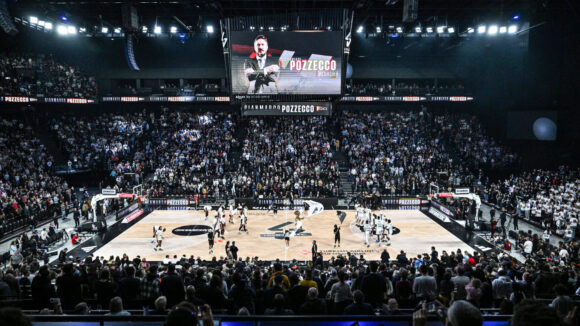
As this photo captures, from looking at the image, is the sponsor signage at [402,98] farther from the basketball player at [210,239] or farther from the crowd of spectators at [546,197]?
the basketball player at [210,239]

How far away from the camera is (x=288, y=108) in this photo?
23891 millimetres

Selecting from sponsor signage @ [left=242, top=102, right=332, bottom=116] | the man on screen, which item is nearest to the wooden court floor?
sponsor signage @ [left=242, top=102, right=332, bottom=116]

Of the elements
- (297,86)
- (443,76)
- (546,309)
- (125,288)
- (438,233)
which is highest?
(443,76)

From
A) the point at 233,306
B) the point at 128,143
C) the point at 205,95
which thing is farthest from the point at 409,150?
the point at 233,306

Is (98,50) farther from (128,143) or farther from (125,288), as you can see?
(125,288)

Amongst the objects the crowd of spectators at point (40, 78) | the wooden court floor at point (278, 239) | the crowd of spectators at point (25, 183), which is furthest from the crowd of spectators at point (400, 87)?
the crowd of spectators at point (25, 183)

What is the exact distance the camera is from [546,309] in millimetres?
2191

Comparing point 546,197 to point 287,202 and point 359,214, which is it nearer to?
point 359,214

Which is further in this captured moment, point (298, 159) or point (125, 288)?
point (298, 159)

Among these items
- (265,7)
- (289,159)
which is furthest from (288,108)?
(289,159)

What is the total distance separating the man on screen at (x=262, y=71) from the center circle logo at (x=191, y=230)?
9.36 metres

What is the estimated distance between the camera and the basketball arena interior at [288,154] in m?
9.38

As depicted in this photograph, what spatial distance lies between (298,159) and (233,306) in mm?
28681

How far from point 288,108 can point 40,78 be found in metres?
27.2
